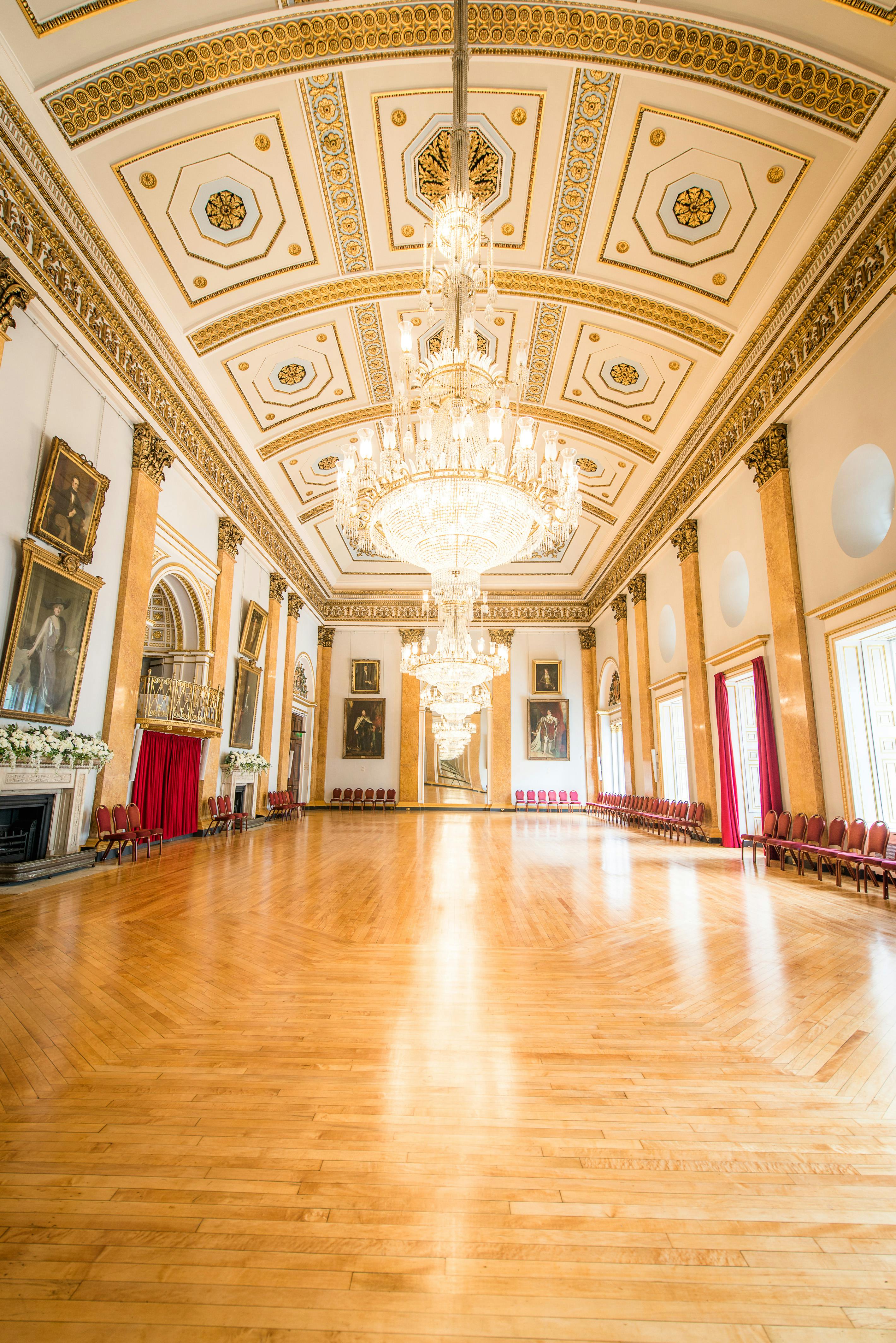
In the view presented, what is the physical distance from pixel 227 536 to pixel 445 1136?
1134 cm

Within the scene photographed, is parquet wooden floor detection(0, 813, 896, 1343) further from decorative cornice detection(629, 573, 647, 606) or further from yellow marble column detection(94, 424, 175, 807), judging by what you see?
decorative cornice detection(629, 573, 647, 606)

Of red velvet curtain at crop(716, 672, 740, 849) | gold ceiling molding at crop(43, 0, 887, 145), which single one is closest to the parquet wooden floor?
red velvet curtain at crop(716, 672, 740, 849)

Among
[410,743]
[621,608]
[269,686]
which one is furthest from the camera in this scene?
[410,743]

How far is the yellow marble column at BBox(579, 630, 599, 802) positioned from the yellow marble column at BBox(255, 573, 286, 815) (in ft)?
31.2

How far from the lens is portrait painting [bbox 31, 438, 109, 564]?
6570 millimetres

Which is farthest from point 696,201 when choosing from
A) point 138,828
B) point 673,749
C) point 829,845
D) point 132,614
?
point 138,828

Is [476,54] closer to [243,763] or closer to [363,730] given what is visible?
[243,763]

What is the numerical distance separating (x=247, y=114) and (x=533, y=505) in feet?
16.9

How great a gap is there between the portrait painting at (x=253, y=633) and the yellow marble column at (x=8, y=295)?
6.83 metres

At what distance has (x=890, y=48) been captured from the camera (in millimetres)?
5438

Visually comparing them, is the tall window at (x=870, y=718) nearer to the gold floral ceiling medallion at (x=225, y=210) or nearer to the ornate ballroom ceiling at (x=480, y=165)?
the ornate ballroom ceiling at (x=480, y=165)

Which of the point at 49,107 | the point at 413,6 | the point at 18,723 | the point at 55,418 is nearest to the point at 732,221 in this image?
the point at 413,6

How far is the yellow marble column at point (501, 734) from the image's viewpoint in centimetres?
1909

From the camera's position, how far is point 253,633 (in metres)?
13.0
